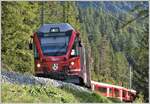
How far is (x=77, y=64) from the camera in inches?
947

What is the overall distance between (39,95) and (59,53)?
9.80 meters

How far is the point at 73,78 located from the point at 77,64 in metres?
0.64

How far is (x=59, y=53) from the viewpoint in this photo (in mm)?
24000

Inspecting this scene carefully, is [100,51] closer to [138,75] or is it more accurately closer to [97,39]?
[97,39]

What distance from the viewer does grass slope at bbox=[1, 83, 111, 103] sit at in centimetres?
1289

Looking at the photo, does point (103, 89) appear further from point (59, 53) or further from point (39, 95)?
point (39, 95)

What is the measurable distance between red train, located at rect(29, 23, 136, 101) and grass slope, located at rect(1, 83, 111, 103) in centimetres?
664

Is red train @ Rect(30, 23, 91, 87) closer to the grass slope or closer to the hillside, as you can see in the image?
the hillside

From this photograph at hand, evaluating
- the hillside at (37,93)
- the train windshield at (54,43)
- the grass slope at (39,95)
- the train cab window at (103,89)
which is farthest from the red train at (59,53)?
the train cab window at (103,89)

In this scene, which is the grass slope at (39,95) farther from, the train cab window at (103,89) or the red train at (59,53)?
the train cab window at (103,89)

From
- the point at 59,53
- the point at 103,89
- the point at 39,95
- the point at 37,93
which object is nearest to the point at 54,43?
the point at 59,53

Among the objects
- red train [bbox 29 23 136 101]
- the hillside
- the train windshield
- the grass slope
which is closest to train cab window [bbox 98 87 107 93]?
red train [bbox 29 23 136 101]

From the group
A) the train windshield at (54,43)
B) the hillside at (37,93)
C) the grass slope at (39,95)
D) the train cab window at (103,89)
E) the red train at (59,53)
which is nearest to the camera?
the grass slope at (39,95)

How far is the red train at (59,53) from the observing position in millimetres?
23703
